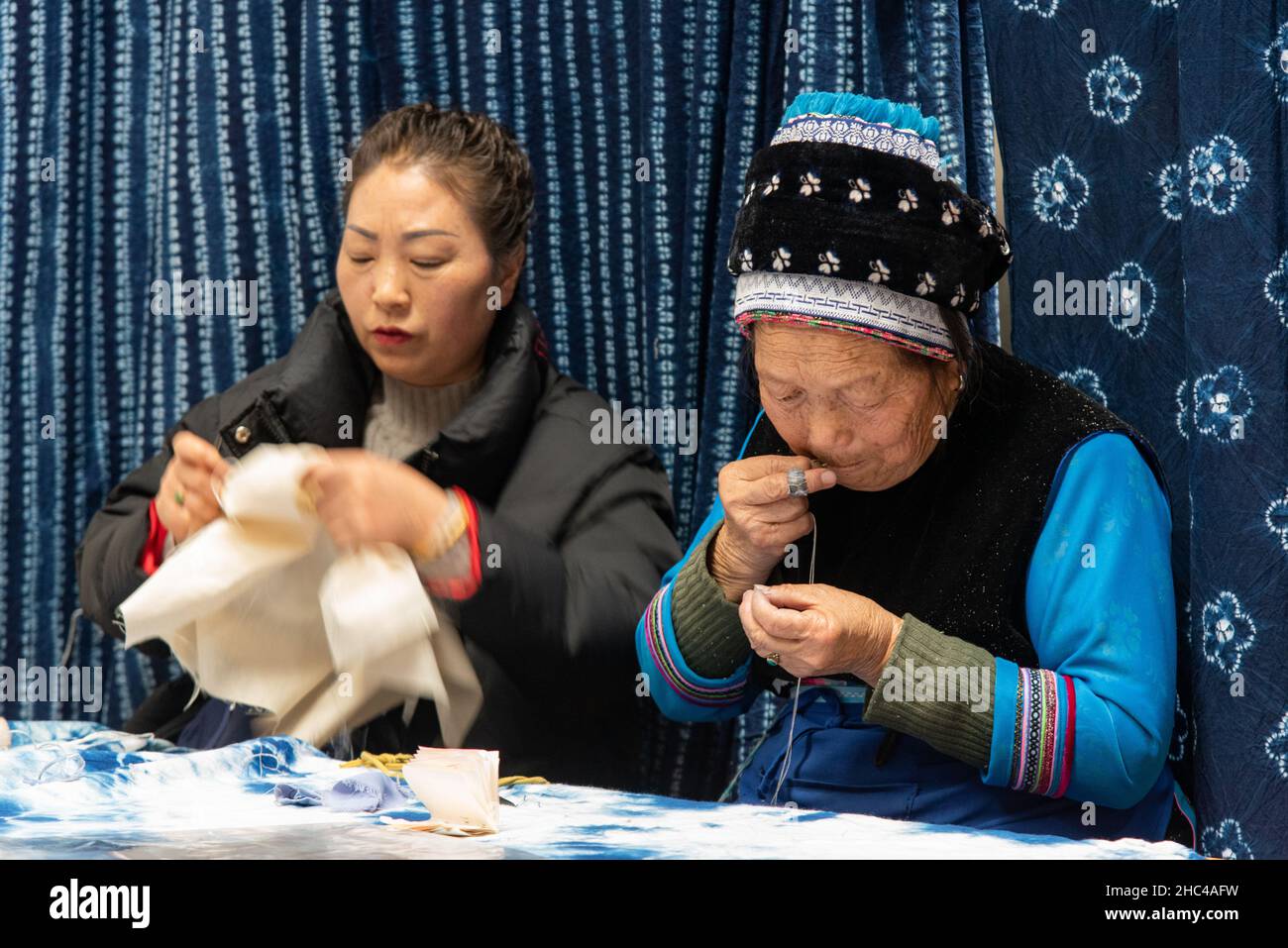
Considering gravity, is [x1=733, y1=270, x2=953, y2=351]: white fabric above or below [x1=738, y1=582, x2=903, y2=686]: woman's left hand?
above

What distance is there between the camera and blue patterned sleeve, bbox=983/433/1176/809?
4.91 ft

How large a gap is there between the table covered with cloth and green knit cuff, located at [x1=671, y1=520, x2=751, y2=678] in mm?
277

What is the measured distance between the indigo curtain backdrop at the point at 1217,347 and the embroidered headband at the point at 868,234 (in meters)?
0.31

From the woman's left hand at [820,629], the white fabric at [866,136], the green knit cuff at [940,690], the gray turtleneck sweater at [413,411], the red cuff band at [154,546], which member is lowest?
the green knit cuff at [940,690]

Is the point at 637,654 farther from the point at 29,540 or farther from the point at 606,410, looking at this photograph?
the point at 29,540

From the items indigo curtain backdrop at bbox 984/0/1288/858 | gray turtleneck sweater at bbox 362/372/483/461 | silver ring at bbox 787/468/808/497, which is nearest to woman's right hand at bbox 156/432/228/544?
gray turtleneck sweater at bbox 362/372/483/461

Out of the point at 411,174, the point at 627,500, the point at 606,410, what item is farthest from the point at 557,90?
the point at 627,500

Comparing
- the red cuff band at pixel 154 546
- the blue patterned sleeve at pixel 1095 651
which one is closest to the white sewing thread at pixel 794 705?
the blue patterned sleeve at pixel 1095 651

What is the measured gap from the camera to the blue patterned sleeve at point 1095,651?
1496 mm

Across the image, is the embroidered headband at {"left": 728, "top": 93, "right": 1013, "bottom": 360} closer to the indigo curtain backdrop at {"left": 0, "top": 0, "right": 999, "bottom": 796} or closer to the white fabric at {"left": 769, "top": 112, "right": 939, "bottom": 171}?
the white fabric at {"left": 769, "top": 112, "right": 939, "bottom": 171}

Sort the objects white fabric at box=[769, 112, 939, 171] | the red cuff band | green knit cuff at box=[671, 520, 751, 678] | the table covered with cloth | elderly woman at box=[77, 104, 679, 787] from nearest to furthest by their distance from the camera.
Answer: the table covered with cloth → white fabric at box=[769, 112, 939, 171] → green knit cuff at box=[671, 520, 751, 678] → elderly woman at box=[77, 104, 679, 787] → the red cuff band

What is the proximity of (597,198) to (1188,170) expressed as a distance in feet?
3.36

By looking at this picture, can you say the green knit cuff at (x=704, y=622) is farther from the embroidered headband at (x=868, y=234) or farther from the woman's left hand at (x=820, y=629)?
the embroidered headband at (x=868, y=234)

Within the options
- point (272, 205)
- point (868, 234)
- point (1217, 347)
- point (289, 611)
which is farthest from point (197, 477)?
point (1217, 347)
